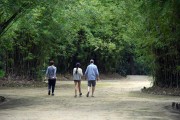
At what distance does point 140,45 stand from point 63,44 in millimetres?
11712

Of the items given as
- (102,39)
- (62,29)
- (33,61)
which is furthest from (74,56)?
(62,29)

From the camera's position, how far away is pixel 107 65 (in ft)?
149

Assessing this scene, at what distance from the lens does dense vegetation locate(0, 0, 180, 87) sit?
16156mm

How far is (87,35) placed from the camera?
125 ft

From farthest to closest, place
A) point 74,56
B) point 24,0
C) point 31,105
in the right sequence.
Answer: point 74,56 → point 31,105 → point 24,0

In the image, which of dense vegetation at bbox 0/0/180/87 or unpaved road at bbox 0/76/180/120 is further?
dense vegetation at bbox 0/0/180/87

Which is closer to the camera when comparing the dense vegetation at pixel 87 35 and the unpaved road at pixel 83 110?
the unpaved road at pixel 83 110

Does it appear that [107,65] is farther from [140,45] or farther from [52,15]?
[52,15]

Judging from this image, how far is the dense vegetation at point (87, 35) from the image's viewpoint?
16156mm

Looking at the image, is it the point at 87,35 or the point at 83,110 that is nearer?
the point at 83,110

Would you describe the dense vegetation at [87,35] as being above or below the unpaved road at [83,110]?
above

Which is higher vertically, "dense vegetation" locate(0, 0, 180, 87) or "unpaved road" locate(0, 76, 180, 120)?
"dense vegetation" locate(0, 0, 180, 87)

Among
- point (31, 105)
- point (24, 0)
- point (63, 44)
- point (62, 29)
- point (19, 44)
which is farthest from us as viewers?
point (63, 44)

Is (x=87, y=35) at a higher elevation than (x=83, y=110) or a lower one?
higher
